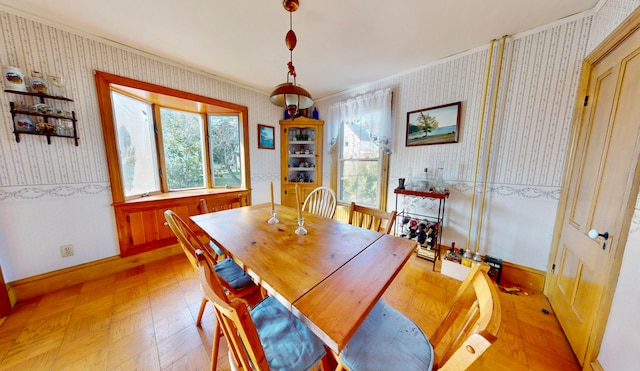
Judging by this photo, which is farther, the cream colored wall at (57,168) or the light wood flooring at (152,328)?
the cream colored wall at (57,168)

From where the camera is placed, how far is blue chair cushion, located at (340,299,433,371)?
753mm

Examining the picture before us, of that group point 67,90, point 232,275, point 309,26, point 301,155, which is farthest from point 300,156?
point 67,90

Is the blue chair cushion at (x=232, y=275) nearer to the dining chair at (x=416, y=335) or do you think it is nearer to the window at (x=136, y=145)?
the dining chair at (x=416, y=335)

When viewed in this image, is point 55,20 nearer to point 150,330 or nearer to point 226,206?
point 226,206

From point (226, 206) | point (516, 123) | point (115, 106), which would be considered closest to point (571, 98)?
point (516, 123)

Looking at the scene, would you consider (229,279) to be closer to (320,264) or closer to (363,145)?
(320,264)

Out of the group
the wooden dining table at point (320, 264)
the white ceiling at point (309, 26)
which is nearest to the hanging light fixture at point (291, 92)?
the white ceiling at point (309, 26)

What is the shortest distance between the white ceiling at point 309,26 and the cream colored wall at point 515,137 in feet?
0.61

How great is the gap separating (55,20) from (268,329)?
2.98m

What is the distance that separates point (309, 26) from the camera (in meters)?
1.64

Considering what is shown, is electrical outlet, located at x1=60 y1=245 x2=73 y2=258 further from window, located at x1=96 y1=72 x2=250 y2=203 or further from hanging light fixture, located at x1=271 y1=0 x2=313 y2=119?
hanging light fixture, located at x1=271 y1=0 x2=313 y2=119

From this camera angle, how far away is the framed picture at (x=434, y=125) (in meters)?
2.12

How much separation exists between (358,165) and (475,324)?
8.20ft

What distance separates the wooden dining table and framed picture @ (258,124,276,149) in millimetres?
1827
